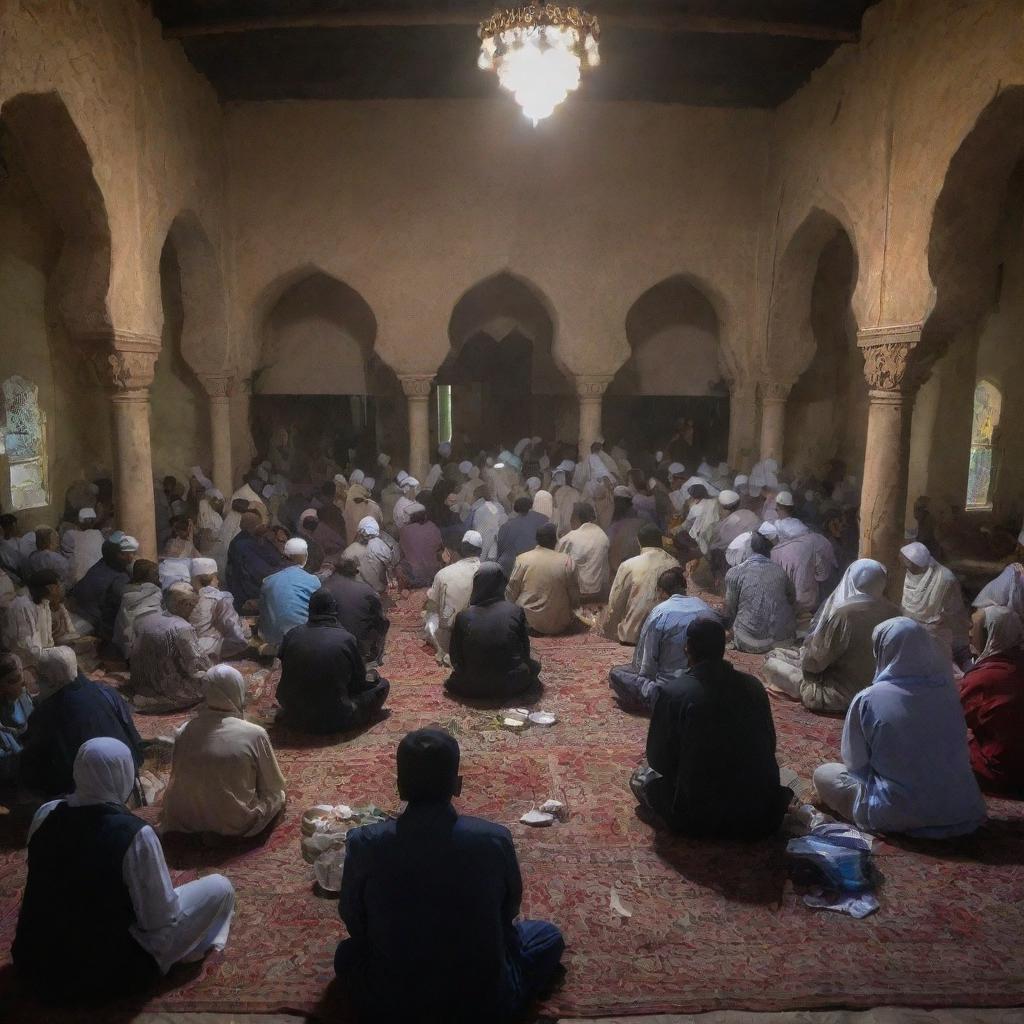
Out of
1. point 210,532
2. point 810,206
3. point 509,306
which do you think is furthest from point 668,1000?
point 509,306

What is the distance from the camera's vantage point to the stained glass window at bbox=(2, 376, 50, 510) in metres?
9.86

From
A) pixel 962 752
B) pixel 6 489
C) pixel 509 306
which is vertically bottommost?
pixel 962 752

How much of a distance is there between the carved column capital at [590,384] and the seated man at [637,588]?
511 centimetres

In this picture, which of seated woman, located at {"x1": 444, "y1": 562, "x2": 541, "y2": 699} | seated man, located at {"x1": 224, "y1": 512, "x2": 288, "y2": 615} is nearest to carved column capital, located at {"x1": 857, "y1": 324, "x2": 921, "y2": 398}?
seated woman, located at {"x1": 444, "y1": 562, "x2": 541, "y2": 699}

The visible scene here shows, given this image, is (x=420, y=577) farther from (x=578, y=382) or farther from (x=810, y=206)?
(x=810, y=206)

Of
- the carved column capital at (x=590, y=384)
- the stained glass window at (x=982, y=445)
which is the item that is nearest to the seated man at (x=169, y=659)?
the carved column capital at (x=590, y=384)

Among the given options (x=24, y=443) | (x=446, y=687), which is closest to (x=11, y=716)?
(x=446, y=687)

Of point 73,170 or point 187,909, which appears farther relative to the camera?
point 73,170

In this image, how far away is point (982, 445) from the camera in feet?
43.4

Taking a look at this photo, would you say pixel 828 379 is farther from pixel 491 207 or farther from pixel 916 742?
pixel 916 742

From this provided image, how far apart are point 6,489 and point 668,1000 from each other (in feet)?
30.0

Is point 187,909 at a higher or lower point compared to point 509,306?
lower

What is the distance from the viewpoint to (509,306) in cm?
1366

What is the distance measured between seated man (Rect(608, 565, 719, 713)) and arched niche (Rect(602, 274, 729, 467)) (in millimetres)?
8100
